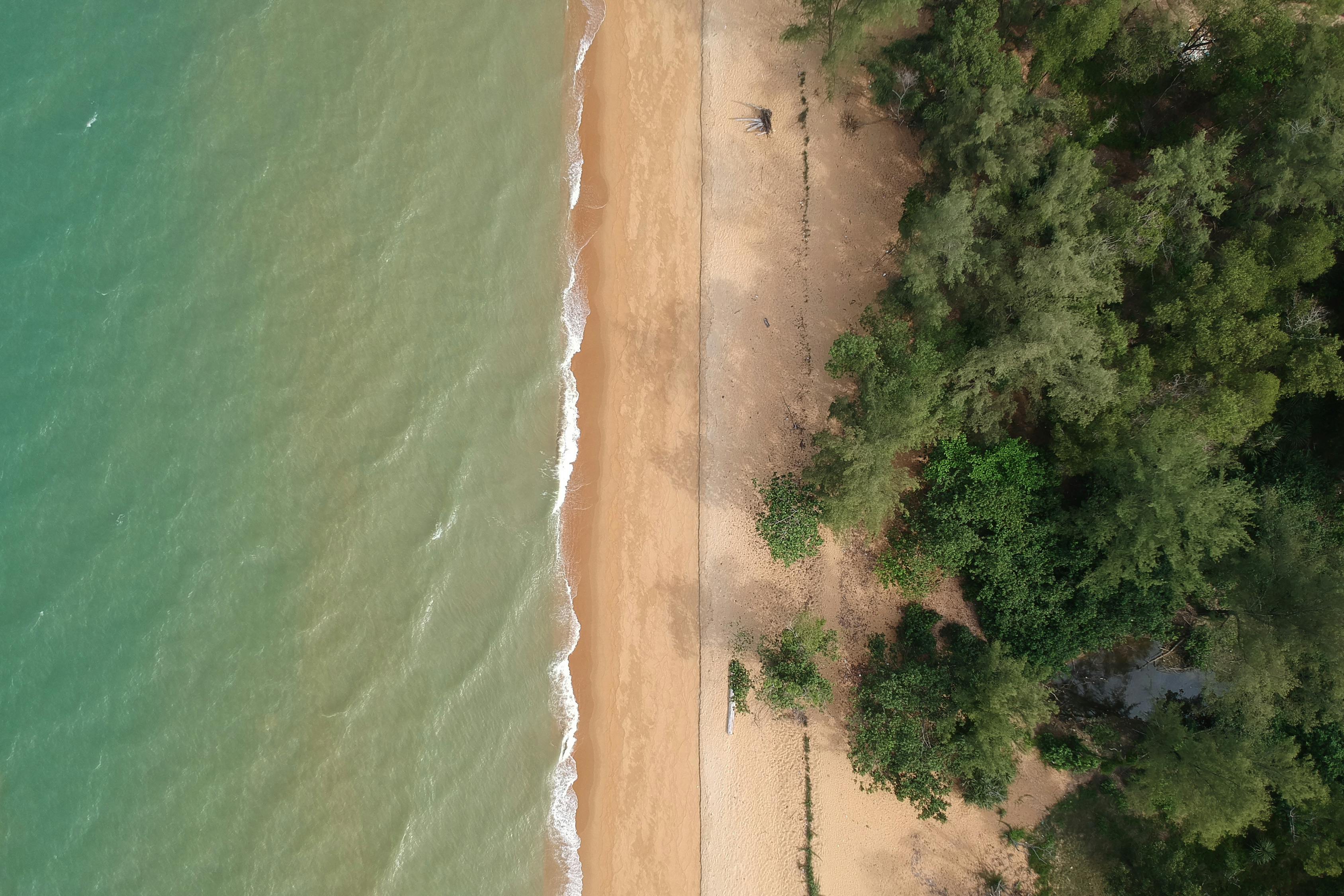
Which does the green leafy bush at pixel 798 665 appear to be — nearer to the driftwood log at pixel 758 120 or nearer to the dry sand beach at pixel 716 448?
the dry sand beach at pixel 716 448

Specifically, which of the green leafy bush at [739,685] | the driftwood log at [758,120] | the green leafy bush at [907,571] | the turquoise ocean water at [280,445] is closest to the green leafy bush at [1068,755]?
the green leafy bush at [907,571]

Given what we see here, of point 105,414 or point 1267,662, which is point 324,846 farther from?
point 1267,662

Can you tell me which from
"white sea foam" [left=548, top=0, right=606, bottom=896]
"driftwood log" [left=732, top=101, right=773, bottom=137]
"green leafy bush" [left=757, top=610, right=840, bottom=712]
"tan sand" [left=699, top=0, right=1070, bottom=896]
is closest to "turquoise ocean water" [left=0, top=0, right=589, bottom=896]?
"white sea foam" [left=548, top=0, right=606, bottom=896]

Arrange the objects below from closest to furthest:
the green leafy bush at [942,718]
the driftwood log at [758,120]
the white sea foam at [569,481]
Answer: the green leafy bush at [942,718] < the white sea foam at [569,481] < the driftwood log at [758,120]

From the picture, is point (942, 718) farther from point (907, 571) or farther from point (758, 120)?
point (758, 120)

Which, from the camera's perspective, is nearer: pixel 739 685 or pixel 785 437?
pixel 739 685

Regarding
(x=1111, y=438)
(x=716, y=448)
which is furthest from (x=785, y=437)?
(x=1111, y=438)

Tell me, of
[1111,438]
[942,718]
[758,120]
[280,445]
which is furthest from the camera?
[758,120]
